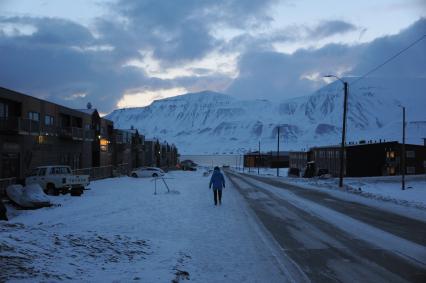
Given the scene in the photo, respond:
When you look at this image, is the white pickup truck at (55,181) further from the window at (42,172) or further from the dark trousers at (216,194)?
the dark trousers at (216,194)

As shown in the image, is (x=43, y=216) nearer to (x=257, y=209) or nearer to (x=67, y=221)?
(x=67, y=221)

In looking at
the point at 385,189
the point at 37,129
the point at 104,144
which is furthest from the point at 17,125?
the point at 385,189

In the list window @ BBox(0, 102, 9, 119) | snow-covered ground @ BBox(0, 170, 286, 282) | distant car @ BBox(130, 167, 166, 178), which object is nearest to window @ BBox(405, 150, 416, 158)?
distant car @ BBox(130, 167, 166, 178)

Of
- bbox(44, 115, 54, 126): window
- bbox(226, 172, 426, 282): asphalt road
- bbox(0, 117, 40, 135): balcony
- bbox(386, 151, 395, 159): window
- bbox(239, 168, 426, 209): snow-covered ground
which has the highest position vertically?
bbox(44, 115, 54, 126): window

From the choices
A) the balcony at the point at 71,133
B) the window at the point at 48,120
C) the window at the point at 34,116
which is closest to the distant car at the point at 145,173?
the balcony at the point at 71,133

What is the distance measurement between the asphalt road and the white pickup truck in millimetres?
13507

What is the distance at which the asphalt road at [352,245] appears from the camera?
367 inches

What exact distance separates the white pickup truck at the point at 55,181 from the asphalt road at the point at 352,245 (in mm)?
13507

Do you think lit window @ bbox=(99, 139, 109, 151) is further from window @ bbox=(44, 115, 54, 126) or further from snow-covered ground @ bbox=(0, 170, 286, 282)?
snow-covered ground @ bbox=(0, 170, 286, 282)

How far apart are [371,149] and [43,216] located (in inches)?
2946

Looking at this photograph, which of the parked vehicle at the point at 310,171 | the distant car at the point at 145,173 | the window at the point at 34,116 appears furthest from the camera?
the parked vehicle at the point at 310,171

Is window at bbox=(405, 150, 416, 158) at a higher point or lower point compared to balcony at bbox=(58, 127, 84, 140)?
lower

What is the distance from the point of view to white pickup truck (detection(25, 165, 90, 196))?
29.5 m

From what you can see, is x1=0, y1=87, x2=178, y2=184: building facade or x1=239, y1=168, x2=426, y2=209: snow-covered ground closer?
x1=239, y1=168, x2=426, y2=209: snow-covered ground
